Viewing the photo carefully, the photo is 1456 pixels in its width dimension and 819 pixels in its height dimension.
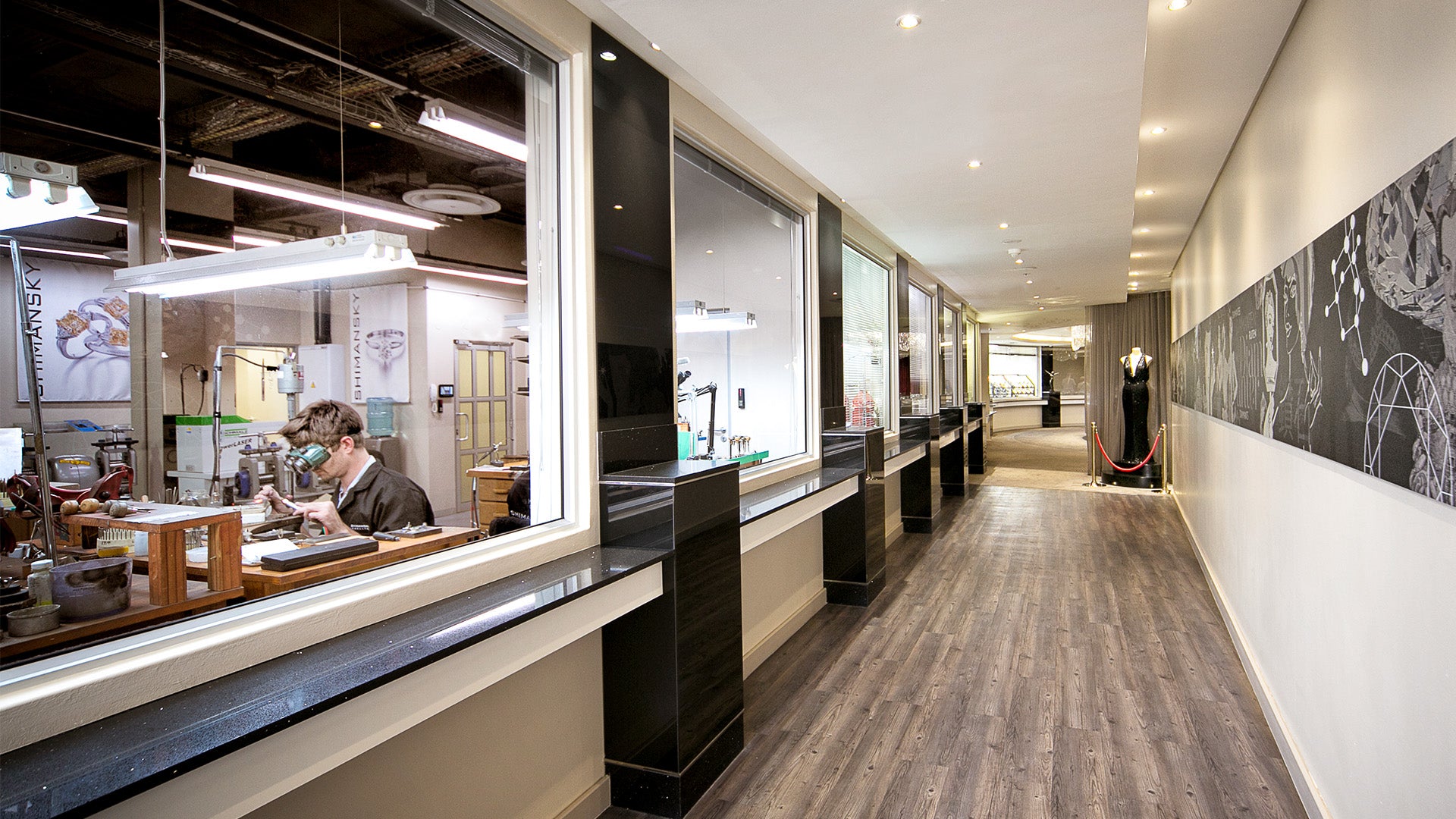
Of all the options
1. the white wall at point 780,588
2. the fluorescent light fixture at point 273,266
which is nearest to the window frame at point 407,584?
the fluorescent light fixture at point 273,266

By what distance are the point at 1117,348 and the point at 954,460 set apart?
184 inches

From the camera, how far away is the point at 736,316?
4363 mm

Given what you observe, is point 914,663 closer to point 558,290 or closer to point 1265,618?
point 1265,618

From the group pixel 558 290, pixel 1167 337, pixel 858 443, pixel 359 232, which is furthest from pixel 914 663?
pixel 1167 337

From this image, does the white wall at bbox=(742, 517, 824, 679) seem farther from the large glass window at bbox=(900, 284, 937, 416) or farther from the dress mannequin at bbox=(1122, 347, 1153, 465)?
the dress mannequin at bbox=(1122, 347, 1153, 465)

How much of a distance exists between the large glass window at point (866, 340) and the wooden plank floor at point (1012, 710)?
150 cm

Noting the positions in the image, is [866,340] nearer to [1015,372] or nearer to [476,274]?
[476,274]

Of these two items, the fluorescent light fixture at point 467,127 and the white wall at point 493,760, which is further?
the fluorescent light fixture at point 467,127

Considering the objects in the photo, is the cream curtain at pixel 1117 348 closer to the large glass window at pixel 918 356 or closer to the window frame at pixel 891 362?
the large glass window at pixel 918 356

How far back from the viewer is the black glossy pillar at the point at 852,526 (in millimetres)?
5266

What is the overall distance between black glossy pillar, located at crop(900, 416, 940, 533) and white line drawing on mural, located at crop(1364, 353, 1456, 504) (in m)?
5.85

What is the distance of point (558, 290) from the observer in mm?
2799

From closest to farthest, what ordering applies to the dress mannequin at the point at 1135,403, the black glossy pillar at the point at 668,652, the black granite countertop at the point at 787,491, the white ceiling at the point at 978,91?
the white ceiling at the point at 978,91
the black glossy pillar at the point at 668,652
the black granite countertop at the point at 787,491
the dress mannequin at the point at 1135,403

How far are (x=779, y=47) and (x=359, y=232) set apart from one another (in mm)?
1667
